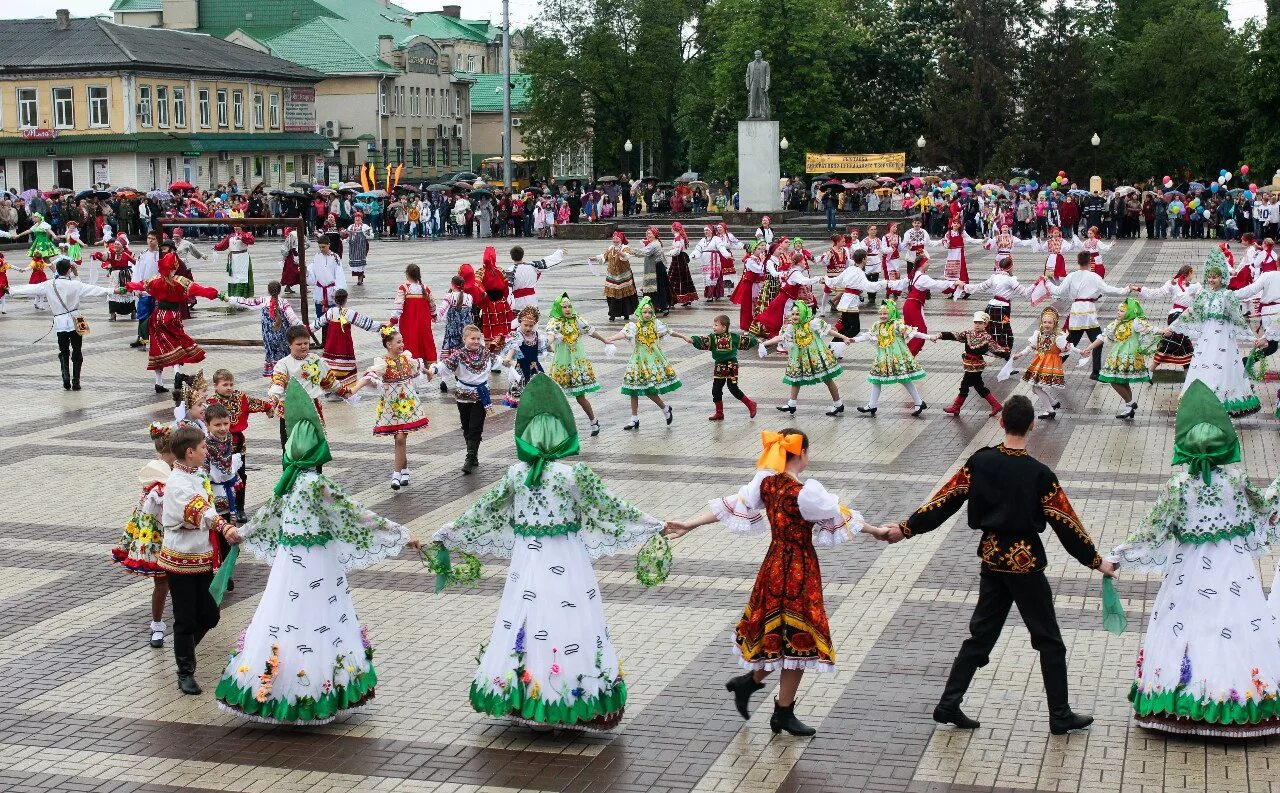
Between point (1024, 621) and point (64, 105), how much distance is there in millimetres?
61852

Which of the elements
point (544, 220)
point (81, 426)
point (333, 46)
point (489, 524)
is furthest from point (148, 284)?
point (333, 46)

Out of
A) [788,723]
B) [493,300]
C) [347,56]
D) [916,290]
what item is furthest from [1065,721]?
[347,56]

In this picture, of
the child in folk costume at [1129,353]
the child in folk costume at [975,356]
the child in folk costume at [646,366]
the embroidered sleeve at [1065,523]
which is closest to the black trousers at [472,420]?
the child in folk costume at [646,366]

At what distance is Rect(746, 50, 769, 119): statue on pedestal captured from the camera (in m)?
46.0

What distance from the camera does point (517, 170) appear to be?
90.1 m

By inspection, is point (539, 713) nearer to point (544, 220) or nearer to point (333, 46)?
point (544, 220)

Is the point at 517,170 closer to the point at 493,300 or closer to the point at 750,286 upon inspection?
the point at 750,286

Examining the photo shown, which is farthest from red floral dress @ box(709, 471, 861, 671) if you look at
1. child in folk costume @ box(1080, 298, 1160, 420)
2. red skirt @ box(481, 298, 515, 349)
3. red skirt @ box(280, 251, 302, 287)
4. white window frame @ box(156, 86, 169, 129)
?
white window frame @ box(156, 86, 169, 129)

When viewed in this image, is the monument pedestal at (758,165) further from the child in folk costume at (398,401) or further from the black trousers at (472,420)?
the child in folk costume at (398,401)

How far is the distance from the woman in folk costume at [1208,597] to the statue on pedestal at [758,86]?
38421mm

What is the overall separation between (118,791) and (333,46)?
8039 cm

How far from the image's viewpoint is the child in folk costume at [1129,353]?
59.5 feet

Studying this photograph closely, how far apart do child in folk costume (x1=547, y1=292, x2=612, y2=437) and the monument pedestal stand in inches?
1185

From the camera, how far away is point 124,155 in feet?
209
